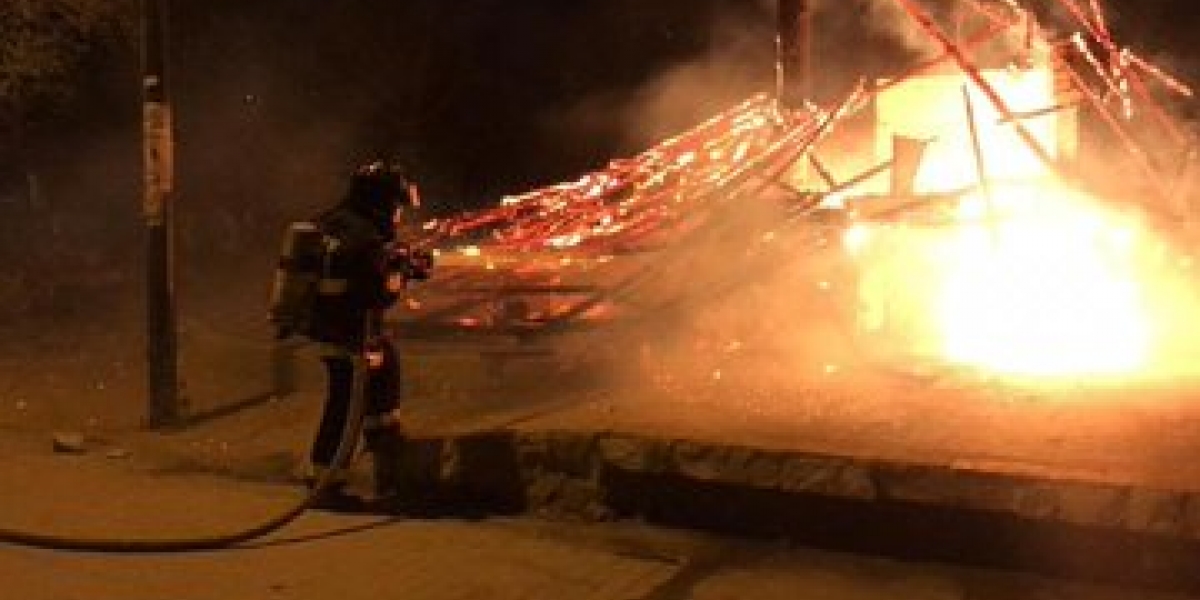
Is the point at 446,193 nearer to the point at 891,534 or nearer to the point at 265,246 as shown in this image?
the point at 265,246

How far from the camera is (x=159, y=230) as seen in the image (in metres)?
10.2

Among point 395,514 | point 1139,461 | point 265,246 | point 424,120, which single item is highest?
point 424,120

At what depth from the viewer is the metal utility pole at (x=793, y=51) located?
12.3 metres

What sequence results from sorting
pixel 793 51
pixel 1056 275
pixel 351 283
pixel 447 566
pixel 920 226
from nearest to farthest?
1. pixel 447 566
2. pixel 351 283
3. pixel 1056 275
4. pixel 920 226
5. pixel 793 51

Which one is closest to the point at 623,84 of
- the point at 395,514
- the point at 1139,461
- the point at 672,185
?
the point at 672,185

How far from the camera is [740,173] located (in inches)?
448

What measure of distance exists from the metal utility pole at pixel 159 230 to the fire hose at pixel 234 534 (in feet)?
9.37

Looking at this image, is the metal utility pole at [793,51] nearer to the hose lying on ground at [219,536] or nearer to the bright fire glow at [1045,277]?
the bright fire glow at [1045,277]

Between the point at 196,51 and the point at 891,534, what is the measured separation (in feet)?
55.8

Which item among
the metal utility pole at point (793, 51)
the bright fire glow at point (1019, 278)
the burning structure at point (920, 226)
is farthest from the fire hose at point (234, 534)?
the metal utility pole at point (793, 51)

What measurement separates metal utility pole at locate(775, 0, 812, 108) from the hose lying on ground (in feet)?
20.0

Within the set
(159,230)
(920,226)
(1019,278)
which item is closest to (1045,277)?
(1019,278)

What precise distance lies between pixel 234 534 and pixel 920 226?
222 inches

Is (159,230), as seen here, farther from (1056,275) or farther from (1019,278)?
(1056,275)
